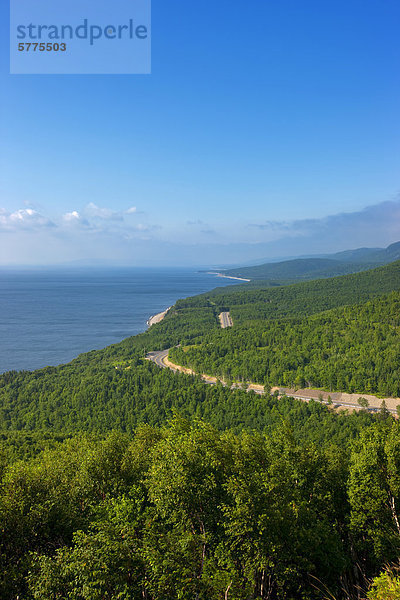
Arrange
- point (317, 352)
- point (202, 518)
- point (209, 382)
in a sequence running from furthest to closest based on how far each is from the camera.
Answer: point (317, 352), point (209, 382), point (202, 518)

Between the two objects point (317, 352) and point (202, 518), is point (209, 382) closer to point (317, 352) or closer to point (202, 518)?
point (317, 352)

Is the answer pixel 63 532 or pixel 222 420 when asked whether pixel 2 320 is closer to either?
pixel 222 420

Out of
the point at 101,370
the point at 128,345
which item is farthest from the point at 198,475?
the point at 128,345

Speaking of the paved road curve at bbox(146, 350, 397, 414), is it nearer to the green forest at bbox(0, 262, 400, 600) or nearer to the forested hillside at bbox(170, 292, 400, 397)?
the forested hillside at bbox(170, 292, 400, 397)

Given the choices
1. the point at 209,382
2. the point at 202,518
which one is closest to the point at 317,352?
the point at 209,382

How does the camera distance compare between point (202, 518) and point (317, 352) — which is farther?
point (317, 352)

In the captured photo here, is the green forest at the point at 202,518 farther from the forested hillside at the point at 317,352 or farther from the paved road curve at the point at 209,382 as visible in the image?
the forested hillside at the point at 317,352

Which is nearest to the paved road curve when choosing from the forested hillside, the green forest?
the forested hillside

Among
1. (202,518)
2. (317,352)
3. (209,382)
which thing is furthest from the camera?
(317,352)

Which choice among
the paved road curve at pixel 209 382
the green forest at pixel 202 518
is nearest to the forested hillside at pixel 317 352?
the paved road curve at pixel 209 382

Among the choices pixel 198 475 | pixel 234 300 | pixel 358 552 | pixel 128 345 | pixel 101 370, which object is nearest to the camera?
pixel 198 475

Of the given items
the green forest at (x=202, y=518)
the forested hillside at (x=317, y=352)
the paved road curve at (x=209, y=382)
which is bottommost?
the paved road curve at (x=209, y=382)
